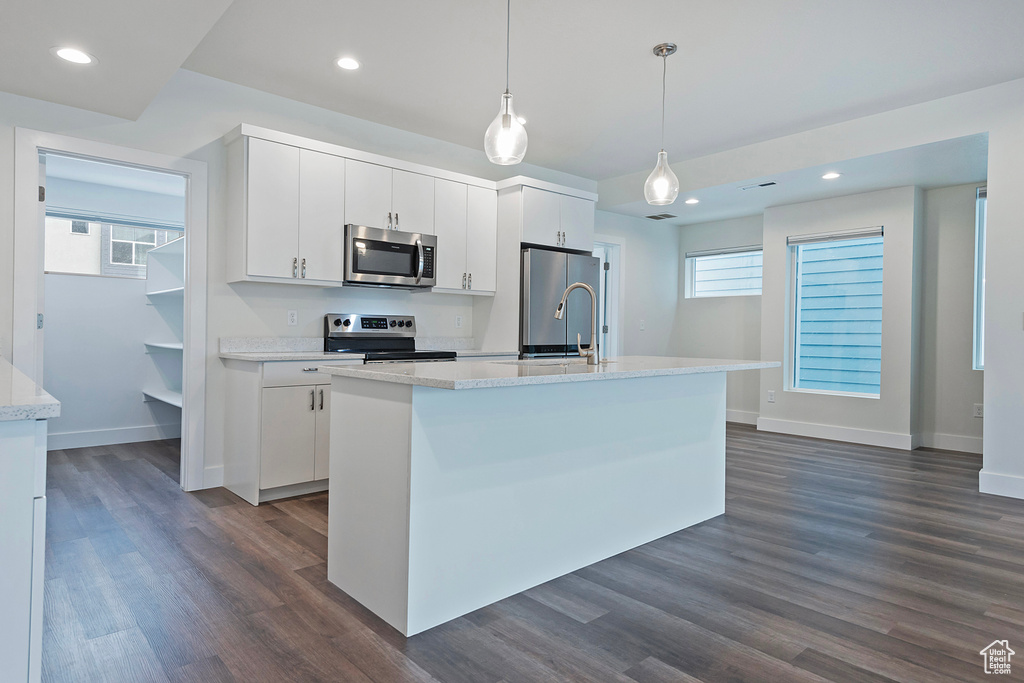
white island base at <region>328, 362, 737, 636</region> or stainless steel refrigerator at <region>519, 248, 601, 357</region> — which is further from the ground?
stainless steel refrigerator at <region>519, 248, 601, 357</region>

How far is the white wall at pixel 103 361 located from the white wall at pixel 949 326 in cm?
676

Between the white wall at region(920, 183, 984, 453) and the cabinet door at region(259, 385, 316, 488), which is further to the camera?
the white wall at region(920, 183, 984, 453)

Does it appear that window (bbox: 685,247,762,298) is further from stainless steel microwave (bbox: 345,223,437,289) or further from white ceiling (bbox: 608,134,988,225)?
stainless steel microwave (bbox: 345,223,437,289)

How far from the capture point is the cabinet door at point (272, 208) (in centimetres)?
359

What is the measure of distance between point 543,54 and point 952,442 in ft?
15.8

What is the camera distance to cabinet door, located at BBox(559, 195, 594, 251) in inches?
203

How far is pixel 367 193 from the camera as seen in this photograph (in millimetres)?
4094

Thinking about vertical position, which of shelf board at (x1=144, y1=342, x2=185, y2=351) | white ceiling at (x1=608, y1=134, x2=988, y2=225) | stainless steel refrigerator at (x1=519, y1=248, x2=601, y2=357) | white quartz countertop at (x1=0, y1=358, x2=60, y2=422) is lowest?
white quartz countertop at (x1=0, y1=358, x2=60, y2=422)

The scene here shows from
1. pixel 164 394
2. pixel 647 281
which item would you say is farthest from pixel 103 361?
pixel 647 281

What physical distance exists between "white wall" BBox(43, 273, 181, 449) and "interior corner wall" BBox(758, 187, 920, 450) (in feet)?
18.9

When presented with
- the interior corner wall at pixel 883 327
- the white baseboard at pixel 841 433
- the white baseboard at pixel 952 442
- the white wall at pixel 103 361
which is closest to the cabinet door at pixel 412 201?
the white wall at pixel 103 361

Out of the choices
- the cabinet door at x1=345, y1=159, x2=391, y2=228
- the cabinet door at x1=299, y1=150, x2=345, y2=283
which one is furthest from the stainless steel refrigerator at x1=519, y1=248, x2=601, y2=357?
the cabinet door at x1=299, y1=150, x2=345, y2=283

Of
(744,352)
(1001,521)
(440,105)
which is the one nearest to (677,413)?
(1001,521)

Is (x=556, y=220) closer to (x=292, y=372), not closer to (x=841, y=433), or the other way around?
(x=292, y=372)
